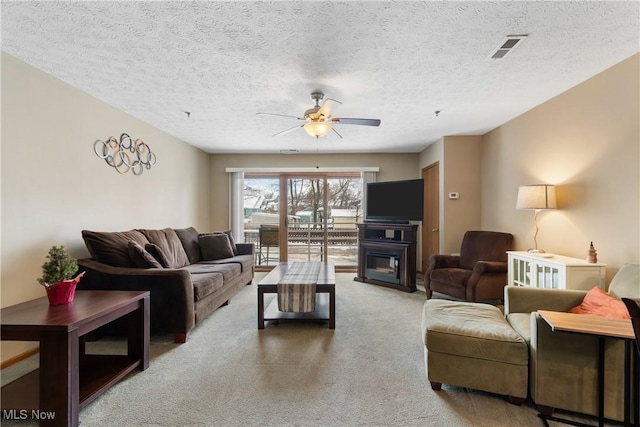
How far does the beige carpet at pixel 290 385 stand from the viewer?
63.7 inches

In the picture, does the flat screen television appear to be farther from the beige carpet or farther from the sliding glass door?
the beige carpet

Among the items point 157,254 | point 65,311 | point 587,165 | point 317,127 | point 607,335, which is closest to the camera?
point 607,335

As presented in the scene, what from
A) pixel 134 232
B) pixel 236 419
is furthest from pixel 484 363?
pixel 134 232

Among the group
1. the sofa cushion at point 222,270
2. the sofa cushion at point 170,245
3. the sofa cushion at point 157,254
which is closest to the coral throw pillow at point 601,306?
the sofa cushion at point 222,270

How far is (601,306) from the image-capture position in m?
1.81

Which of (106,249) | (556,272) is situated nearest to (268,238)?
(106,249)

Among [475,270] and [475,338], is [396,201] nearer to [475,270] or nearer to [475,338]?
[475,270]

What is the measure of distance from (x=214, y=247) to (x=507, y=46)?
4.13 meters

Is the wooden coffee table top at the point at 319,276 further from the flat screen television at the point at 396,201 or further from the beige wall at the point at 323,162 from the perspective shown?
the beige wall at the point at 323,162

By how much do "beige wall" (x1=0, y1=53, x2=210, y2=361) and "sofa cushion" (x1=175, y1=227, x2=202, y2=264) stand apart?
0.51 m

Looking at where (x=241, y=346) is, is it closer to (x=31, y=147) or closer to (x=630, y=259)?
(x=31, y=147)

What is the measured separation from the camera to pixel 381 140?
470 cm

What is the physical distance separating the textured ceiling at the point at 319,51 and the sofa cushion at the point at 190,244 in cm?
173

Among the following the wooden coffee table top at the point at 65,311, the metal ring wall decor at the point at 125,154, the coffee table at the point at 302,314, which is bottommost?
the coffee table at the point at 302,314
